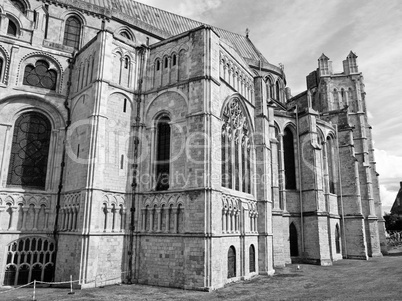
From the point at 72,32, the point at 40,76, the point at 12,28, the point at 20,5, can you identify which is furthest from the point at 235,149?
the point at 20,5

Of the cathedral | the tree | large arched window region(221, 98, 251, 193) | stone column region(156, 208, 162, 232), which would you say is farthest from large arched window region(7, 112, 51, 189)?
the tree

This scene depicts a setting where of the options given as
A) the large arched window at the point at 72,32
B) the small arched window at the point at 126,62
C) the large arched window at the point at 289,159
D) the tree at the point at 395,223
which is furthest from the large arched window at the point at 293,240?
the tree at the point at 395,223

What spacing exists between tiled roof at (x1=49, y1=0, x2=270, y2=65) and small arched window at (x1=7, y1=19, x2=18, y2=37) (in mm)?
3941

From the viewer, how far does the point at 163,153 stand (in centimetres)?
1802

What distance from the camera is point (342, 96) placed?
41.6 meters

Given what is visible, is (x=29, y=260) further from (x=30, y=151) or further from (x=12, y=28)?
(x=12, y=28)

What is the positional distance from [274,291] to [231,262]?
10.8 feet

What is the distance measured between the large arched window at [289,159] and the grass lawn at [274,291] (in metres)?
9.95

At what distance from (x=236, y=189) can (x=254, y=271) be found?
17.3 ft

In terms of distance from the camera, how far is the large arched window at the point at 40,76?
18.3 meters

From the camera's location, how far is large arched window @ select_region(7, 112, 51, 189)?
56.6ft

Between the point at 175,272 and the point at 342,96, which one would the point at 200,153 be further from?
the point at 342,96

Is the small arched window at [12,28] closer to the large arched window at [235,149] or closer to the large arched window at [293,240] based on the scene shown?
the large arched window at [235,149]

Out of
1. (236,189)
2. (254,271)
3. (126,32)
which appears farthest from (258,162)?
(126,32)
